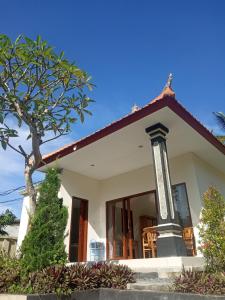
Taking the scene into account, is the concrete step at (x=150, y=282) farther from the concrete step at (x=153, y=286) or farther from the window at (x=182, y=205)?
the window at (x=182, y=205)

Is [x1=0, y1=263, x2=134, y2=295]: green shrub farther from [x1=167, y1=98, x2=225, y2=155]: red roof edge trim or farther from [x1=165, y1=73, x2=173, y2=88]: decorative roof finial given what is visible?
[x1=165, y1=73, x2=173, y2=88]: decorative roof finial

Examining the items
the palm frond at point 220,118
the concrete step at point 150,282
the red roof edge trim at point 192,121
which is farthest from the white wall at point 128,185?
the palm frond at point 220,118

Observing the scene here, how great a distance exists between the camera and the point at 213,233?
3.88 metres

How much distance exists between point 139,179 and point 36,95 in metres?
4.25

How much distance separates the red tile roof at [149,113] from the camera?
15.8 feet

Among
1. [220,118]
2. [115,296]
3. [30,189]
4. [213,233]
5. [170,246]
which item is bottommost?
[115,296]

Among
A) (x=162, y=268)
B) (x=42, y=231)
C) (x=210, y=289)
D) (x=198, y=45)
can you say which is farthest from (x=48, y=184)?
(x=198, y=45)

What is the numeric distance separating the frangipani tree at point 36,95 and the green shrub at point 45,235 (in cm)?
28

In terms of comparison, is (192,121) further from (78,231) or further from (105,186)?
(78,231)

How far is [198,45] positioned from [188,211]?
4.06 meters

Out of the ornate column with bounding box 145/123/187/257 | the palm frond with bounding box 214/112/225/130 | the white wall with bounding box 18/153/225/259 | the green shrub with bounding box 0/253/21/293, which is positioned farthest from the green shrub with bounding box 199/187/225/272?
the palm frond with bounding box 214/112/225/130

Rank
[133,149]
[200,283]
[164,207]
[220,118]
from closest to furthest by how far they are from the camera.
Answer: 1. [200,283]
2. [164,207]
3. [133,149]
4. [220,118]

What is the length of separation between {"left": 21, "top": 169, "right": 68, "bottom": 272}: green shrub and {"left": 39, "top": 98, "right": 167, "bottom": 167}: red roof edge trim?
1685mm

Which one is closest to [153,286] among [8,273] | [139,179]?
[8,273]
